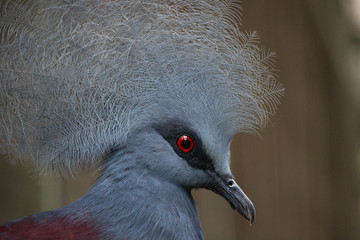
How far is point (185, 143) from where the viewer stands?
139cm

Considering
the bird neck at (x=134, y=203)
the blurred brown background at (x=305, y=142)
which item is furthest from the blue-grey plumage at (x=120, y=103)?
the blurred brown background at (x=305, y=142)

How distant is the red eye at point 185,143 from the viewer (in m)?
1.39

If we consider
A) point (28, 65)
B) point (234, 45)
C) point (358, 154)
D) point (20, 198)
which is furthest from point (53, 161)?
point (358, 154)

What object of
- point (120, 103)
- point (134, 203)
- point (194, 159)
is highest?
point (120, 103)

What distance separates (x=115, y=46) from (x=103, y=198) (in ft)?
1.41

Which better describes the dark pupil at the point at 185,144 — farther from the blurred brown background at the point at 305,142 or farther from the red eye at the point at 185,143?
the blurred brown background at the point at 305,142

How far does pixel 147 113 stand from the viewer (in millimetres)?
1375

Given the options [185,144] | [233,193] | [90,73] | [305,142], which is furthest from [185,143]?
[305,142]

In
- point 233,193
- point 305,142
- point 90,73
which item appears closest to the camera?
point 90,73

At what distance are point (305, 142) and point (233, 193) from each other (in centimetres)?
238

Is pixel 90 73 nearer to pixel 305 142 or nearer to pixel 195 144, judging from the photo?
Answer: pixel 195 144

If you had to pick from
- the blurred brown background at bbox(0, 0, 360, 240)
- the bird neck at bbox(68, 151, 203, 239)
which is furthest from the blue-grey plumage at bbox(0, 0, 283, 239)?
the blurred brown background at bbox(0, 0, 360, 240)

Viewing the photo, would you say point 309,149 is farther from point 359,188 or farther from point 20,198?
point 20,198

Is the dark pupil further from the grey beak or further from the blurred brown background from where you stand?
the blurred brown background
